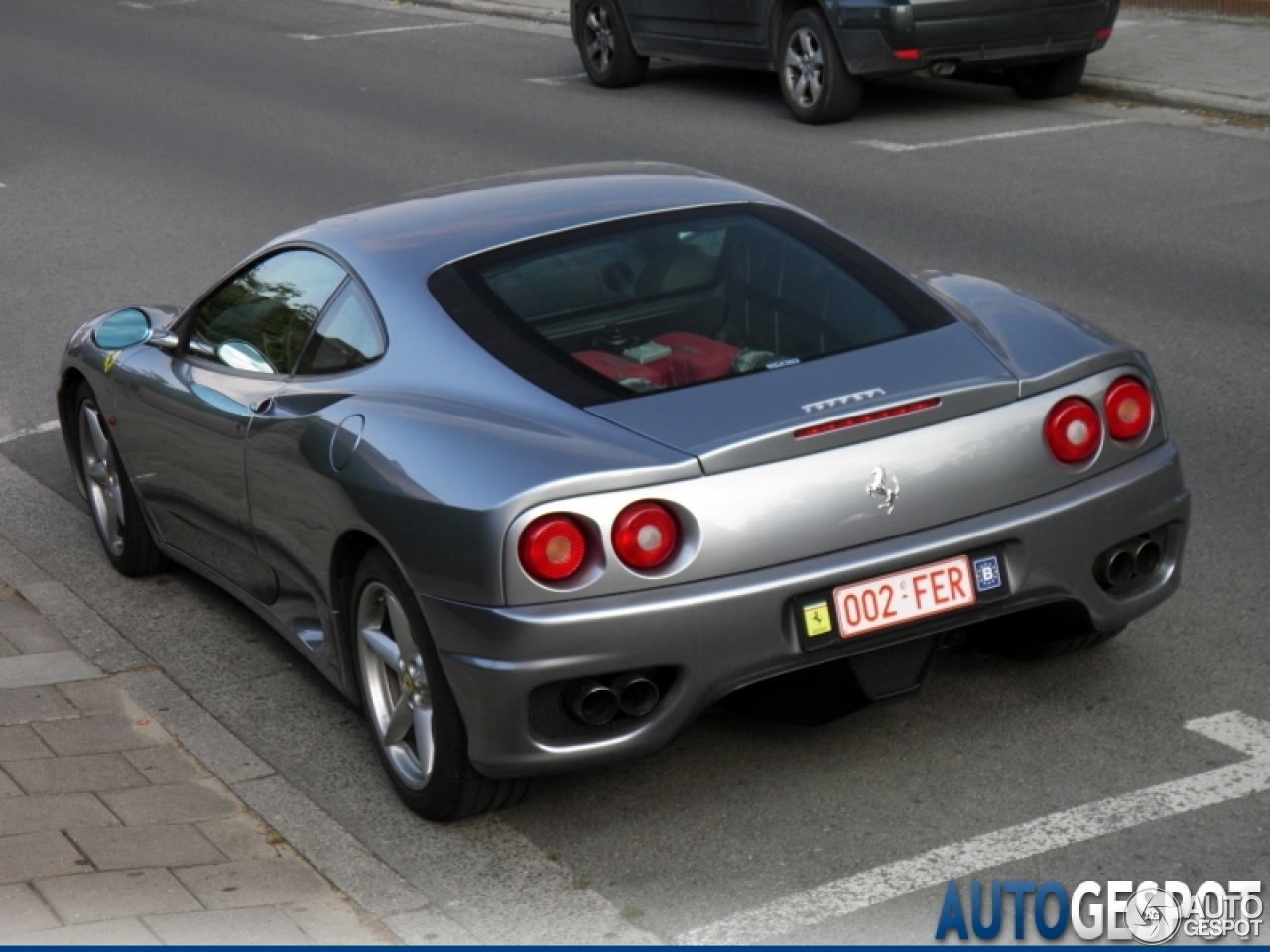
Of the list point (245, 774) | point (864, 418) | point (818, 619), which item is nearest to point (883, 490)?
point (864, 418)

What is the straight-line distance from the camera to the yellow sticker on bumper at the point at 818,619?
165 inches

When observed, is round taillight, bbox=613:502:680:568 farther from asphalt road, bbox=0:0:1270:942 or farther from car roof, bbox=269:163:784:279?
car roof, bbox=269:163:784:279

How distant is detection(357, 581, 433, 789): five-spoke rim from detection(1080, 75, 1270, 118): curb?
399 inches

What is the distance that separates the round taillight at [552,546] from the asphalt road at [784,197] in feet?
2.43

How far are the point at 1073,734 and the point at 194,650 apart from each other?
2.74 meters

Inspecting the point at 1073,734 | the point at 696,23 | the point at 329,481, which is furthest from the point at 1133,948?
the point at 696,23

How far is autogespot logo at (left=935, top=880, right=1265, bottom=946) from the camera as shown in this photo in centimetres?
385

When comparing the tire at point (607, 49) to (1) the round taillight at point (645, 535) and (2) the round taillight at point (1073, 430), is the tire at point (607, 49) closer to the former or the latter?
(2) the round taillight at point (1073, 430)

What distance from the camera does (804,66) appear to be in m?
14.7

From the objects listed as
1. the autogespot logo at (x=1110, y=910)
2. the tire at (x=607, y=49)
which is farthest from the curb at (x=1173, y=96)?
the autogespot logo at (x=1110, y=910)

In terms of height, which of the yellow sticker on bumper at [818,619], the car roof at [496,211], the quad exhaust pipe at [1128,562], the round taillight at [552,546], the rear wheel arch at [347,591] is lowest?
the rear wheel arch at [347,591]

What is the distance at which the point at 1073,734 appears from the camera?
477 cm

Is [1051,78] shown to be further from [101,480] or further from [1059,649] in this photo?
[1059,649]

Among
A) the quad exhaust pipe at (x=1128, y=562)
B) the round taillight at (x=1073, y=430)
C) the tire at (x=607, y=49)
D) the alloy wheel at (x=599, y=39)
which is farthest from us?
the alloy wheel at (x=599, y=39)
